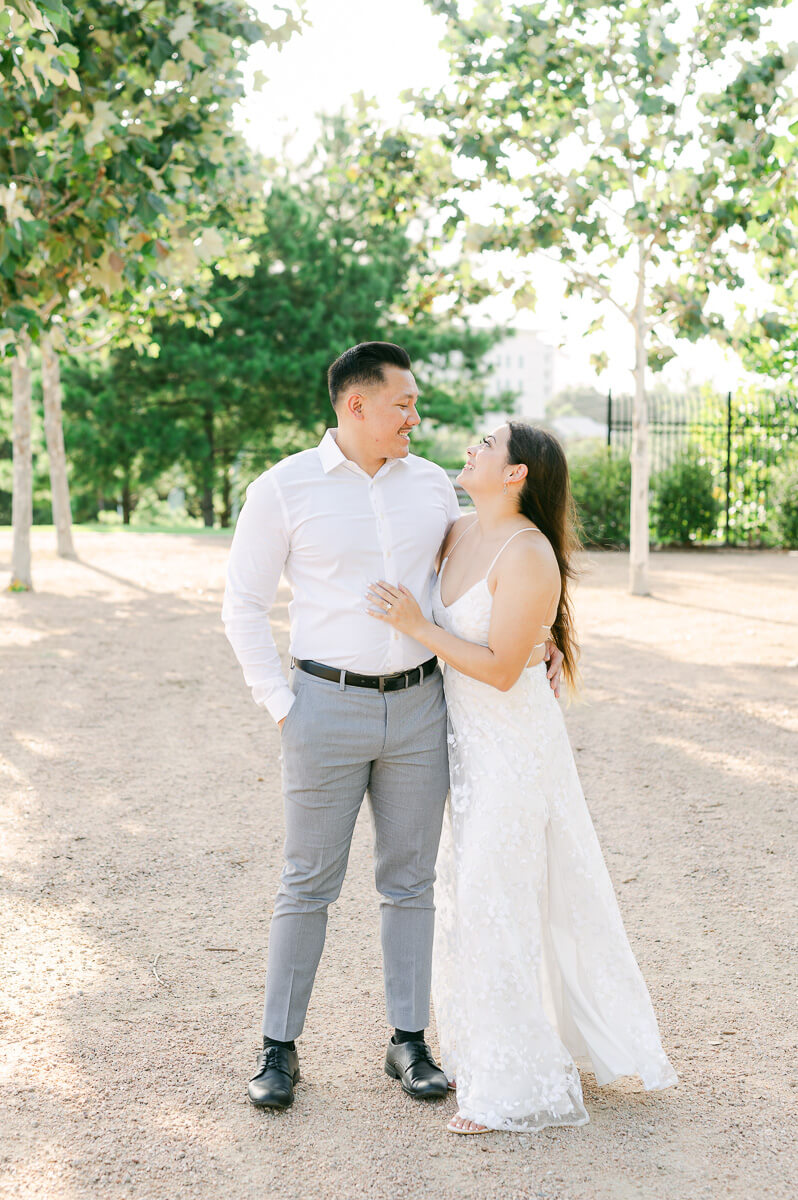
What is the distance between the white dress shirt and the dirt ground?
41.4 inches

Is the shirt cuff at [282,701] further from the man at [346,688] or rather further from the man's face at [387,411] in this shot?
the man's face at [387,411]

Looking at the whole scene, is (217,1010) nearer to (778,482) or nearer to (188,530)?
(778,482)

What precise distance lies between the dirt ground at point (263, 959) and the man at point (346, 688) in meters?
0.26

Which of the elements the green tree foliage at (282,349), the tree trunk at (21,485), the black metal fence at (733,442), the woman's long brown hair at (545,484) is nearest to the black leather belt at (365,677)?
the woman's long brown hair at (545,484)

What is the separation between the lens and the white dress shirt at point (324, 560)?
3.01 meters

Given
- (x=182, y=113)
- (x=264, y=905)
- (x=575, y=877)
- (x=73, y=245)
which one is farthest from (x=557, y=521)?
(x=182, y=113)

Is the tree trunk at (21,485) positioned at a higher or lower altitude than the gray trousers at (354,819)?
higher

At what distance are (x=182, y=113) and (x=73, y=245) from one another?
4.56 ft

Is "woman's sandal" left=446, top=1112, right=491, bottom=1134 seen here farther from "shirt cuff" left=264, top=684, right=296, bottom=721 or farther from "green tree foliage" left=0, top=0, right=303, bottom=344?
"green tree foliage" left=0, top=0, right=303, bottom=344

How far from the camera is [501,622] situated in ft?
9.72

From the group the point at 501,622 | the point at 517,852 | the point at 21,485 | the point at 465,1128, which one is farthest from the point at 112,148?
the point at 21,485

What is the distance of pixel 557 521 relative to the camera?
3.13 m

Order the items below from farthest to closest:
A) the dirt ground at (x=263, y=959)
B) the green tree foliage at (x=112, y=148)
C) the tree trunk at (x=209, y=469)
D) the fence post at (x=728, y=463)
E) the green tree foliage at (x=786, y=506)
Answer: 1. the tree trunk at (x=209, y=469)
2. the fence post at (x=728, y=463)
3. the green tree foliage at (x=786, y=506)
4. the green tree foliage at (x=112, y=148)
5. the dirt ground at (x=263, y=959)

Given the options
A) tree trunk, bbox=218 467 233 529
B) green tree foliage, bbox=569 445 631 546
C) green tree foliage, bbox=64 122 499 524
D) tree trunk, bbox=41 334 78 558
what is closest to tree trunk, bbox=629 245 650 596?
green tree foliage, bbox=569 445 631 546
